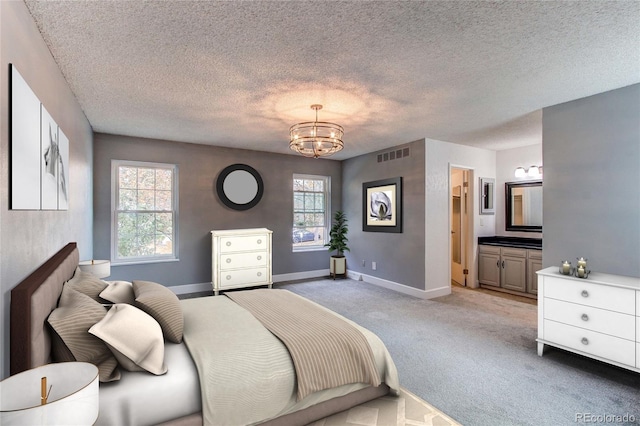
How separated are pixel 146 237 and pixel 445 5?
16.3 feet

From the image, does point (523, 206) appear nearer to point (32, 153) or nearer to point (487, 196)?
point (487, 196)

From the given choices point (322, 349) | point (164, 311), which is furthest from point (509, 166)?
point (164, 311)

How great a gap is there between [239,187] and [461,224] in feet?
13.5

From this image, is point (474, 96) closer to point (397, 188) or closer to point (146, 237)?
point (397, 188)

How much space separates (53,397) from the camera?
1046 mm

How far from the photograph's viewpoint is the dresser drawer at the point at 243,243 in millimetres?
4996

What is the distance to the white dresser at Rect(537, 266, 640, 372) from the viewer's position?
244 cm

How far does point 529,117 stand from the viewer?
3787 mm

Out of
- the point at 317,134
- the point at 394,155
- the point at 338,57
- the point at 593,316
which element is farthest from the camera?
the point at 394,155

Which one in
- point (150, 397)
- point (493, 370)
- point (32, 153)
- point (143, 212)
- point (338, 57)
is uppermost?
point (338, 57)

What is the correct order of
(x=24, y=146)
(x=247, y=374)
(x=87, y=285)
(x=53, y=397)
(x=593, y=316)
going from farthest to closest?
(x=593, y=316) < (x=87, y=285) < (x=247, y=374) < (x=24, y=146) < (x=53, y=397)

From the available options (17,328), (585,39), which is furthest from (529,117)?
(17,328)

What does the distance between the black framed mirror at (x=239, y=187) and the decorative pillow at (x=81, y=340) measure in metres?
4.01

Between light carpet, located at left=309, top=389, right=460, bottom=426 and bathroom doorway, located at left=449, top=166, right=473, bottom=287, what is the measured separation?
397 cm
